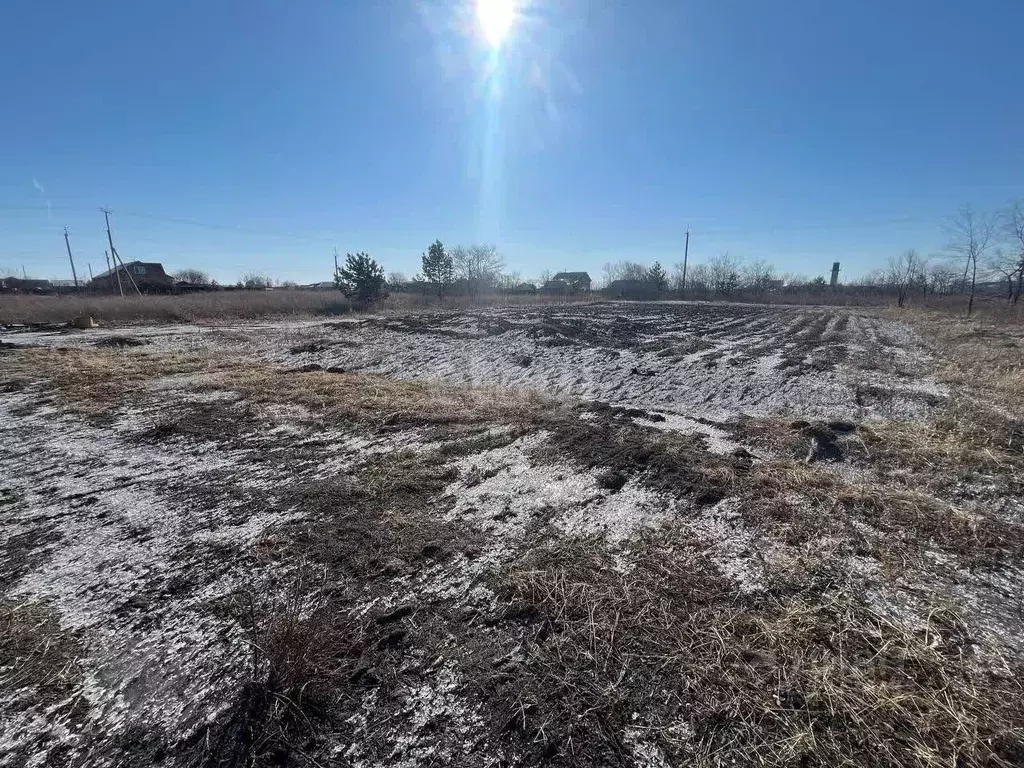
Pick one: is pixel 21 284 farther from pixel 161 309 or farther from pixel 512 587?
pixel 512 587

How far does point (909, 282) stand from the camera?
167 ft

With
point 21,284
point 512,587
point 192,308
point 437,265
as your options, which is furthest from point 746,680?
point 21,284

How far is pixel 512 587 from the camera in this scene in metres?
2.46

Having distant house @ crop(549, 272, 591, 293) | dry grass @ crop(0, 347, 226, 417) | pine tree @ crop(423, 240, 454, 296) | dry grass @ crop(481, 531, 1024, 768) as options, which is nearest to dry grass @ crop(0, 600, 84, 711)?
dry grass @ crop(481, 531, 1024, 768)

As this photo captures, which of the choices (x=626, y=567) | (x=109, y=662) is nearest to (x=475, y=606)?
(x=626, y=567)

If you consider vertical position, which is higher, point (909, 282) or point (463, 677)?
point (909, 282)

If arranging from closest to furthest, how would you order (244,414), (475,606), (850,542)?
(475,606)
(850,542)
(244,414)

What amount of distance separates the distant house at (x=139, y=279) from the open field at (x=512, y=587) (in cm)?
4679

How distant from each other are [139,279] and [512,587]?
214ft

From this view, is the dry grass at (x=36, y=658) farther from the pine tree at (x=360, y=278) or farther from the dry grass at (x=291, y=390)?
the pine tree at (x=360, y=278)

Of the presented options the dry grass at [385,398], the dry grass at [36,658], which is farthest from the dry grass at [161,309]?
the dry grass at [36,658]

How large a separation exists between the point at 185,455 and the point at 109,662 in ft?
9.90

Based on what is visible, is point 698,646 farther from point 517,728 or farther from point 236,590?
point 236,590

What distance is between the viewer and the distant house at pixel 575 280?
58281 mm
